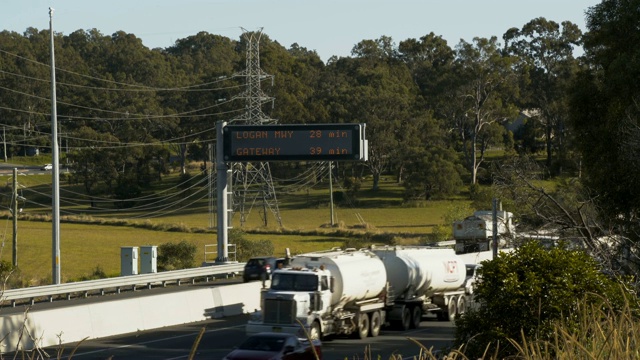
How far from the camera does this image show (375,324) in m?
31.0

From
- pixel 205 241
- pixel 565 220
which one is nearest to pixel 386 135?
pixel 205 241

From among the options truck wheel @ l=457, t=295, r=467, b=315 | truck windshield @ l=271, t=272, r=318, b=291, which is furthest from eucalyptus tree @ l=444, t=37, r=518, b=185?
truck windshield @ l=271, t=272, r=318, b=291

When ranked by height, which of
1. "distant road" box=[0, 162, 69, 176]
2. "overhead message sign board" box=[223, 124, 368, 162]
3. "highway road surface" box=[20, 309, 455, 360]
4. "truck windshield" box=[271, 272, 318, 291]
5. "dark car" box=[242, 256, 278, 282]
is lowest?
"highway road surface" box=[20, 309, 455, 360]

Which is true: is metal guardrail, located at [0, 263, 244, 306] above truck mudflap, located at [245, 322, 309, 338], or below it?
above

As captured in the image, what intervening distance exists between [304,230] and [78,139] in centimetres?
3788

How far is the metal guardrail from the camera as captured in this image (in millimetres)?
34197

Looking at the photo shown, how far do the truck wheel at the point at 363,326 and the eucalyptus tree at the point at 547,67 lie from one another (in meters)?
74.1

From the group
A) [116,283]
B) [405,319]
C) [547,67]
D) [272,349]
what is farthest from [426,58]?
[272,349]

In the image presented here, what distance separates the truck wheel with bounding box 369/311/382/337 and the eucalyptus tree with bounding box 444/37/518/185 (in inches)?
2878

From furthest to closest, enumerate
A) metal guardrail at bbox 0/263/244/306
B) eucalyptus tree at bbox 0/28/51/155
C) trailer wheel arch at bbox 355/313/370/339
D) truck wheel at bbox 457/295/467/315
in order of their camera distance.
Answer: eucalyptus tree at bbox 0/28/51/155 → truck wheel at bbox 457/295/467/315 → metal guardrail at bbox 0/263/244/306 → trailer wheel arch at bbox 355/313/370/339

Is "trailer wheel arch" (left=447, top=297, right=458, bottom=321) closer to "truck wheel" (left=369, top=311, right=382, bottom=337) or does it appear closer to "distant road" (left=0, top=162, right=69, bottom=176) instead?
"truck wheel" (left=369, top=311, right=382, bottom=337)

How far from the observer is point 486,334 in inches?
761

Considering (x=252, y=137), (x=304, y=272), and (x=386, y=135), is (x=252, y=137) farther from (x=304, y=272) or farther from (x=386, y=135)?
(x=386, y=135)

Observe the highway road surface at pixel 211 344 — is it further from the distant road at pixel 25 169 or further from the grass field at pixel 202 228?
the distant road at pixel 25 169
